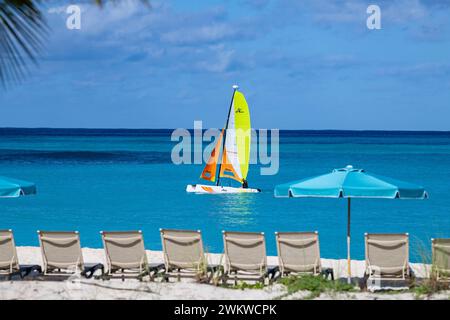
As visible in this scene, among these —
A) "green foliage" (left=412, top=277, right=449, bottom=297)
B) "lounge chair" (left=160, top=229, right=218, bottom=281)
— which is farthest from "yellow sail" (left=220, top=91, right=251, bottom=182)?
"green foliage" (left=412, top=277, right=449, bottom=297)

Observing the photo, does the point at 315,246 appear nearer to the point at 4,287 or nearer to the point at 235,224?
the point at 4,287

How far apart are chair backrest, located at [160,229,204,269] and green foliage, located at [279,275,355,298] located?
111 cm

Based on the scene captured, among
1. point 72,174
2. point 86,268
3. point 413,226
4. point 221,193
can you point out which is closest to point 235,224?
point 413,226

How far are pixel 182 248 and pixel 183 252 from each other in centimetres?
5

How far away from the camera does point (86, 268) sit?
905 centimetres

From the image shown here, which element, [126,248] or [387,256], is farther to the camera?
[126,248]

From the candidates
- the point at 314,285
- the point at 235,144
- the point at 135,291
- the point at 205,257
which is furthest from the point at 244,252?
the point at 235,144

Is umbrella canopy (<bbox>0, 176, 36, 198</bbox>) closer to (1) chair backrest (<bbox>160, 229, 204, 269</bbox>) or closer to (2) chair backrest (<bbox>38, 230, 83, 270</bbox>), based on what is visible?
(2) chair backrest (<bbox>38, 230, 83, 270</bbox>)

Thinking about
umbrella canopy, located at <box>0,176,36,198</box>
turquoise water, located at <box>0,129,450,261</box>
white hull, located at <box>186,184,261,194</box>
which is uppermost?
umbrella canopy, located at <box>0,176,36,198</box>

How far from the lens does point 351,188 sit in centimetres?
862

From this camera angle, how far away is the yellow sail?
32812 millimetres

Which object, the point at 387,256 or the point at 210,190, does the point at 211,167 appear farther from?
the point at 387,256
